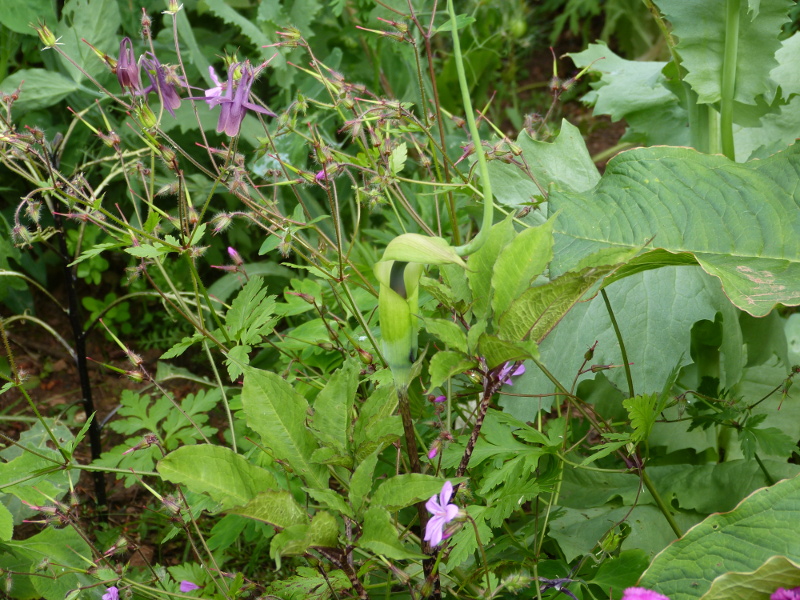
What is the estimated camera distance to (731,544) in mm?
828

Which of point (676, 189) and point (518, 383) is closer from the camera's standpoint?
point (676, 189)

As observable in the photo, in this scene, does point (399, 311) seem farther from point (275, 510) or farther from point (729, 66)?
point (729, 66)

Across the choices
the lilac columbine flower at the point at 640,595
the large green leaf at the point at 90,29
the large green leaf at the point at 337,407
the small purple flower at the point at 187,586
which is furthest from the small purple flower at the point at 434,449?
the large green leaf at the point at 90,29

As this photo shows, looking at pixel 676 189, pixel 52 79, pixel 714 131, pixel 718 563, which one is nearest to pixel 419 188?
pixel 714 131

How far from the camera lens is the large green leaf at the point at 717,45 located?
1.31 meters

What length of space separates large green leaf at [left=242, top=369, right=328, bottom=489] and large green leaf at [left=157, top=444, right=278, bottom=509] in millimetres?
41

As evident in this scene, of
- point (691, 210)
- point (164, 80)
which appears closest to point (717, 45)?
point (691, 210)

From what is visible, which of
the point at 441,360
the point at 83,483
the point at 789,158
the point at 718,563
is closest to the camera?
the point at 441,360

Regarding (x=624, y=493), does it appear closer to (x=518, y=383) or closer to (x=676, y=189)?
(x=518, y=383)

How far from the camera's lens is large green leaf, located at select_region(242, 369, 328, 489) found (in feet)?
2.67

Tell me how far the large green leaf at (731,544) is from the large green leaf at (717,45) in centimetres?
77

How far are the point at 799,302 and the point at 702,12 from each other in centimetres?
69

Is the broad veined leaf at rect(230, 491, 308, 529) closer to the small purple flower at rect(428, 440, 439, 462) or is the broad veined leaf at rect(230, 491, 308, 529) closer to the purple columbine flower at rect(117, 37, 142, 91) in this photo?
the small purple flower at rect(428, 440, 439, 462)

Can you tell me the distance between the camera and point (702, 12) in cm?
132
